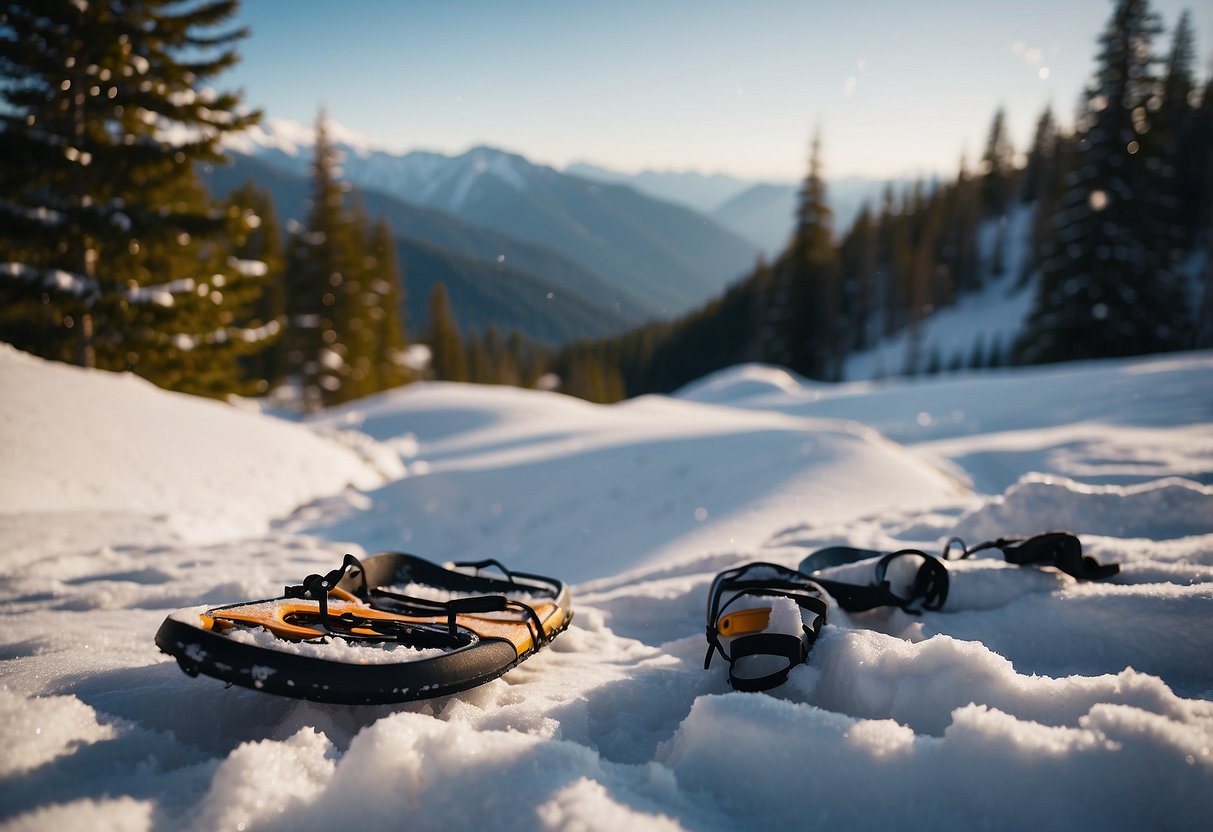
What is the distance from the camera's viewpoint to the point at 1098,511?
126 inches

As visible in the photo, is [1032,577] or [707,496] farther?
[707,496]

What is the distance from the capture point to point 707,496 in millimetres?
6082

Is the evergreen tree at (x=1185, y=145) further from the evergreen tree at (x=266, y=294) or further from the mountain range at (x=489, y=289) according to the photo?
the evergreen tree at (x=266, y=294)

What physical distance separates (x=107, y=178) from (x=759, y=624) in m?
13.9

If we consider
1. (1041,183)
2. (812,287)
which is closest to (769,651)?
(812,287)

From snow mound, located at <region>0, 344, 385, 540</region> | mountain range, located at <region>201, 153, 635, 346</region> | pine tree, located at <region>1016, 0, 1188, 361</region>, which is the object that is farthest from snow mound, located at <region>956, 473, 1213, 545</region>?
mountain range, located at <region>201, 153, 635, 346</region>

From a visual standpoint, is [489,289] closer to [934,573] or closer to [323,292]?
[323,292]

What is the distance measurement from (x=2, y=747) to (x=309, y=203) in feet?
100

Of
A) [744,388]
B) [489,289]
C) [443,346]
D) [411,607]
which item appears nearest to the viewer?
[411,607]

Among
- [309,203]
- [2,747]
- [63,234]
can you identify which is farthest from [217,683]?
[309,203]

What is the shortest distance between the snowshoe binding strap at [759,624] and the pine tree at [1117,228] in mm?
28881

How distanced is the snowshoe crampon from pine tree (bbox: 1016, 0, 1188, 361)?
29.5 meters

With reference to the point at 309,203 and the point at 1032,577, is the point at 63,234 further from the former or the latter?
the point at 309,203

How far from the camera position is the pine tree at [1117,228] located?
21.8 meters
